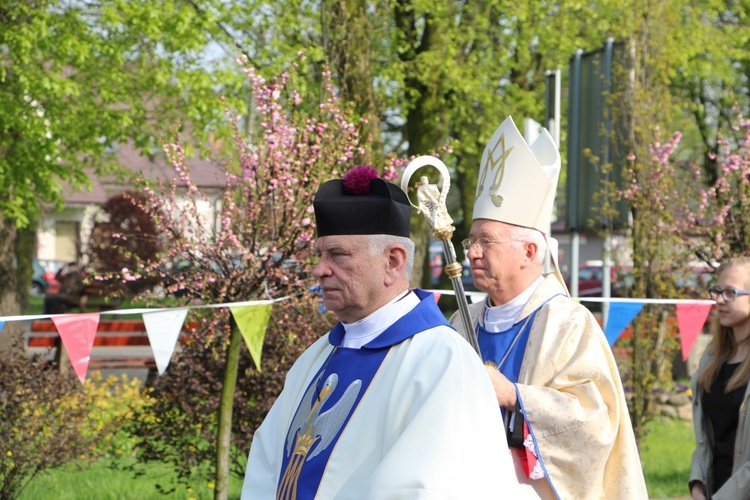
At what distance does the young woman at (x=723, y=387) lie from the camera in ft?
17.3

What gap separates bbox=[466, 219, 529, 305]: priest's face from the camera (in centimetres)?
436

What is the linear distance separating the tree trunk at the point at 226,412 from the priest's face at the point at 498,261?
275 cm

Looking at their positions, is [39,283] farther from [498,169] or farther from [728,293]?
[498,169]

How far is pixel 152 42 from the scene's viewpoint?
13367mm

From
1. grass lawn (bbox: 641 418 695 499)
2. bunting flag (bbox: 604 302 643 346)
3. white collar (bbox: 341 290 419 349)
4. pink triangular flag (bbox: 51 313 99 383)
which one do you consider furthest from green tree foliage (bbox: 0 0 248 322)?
white collar (bbox: 341 290 419 349)

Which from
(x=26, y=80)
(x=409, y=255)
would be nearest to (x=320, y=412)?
(x=409, y=255)

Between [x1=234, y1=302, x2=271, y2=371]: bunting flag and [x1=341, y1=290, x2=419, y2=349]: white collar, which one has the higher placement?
[x1=341, y1=290, x2=419, y2=349]: white collar

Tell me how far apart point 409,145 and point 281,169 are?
1012cm

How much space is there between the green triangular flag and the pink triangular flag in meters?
0.83

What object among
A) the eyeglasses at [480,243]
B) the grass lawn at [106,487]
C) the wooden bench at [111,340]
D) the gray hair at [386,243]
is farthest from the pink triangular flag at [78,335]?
the wooden bench at [111,340]

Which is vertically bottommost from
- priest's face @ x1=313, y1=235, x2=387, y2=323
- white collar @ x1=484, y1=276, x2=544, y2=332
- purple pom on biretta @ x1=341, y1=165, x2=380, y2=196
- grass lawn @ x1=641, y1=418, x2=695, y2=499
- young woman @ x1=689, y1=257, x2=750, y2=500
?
grass lawn @ x1=641, y1=418, x2=695, y2=499

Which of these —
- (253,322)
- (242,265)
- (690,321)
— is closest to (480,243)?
(253,322)

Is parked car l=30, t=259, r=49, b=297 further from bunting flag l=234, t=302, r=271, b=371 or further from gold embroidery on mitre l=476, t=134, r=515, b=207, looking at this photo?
gold embroidery on mitre l=476, t=134, r=515, b=207

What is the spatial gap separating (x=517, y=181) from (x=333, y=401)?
1.68 m
